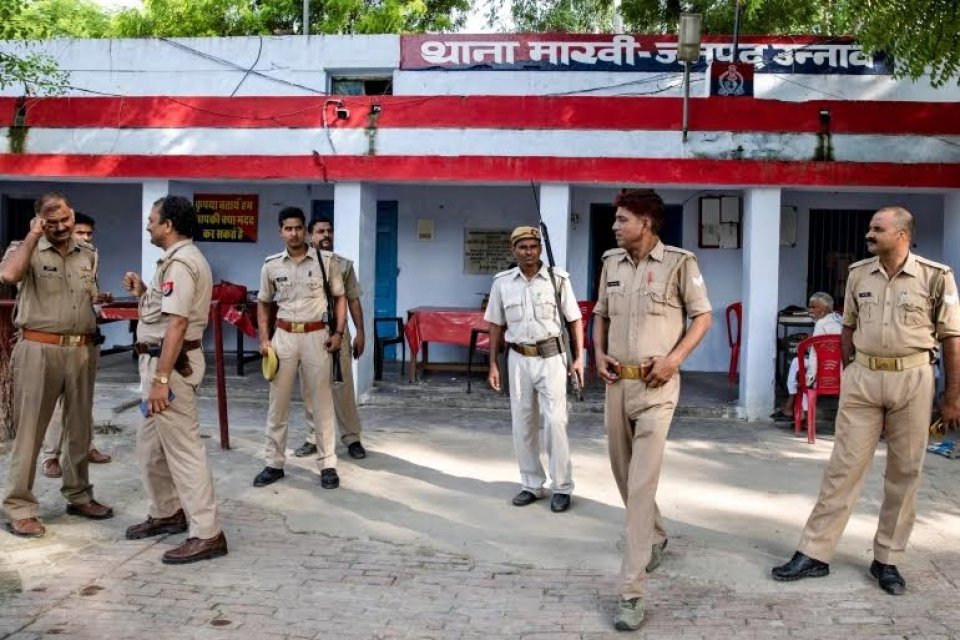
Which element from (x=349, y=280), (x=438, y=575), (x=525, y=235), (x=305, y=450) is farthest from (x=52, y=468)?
(x=525, y=235)

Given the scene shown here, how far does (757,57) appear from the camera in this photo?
465 inches

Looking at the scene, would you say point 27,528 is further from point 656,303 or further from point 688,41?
point 688,41

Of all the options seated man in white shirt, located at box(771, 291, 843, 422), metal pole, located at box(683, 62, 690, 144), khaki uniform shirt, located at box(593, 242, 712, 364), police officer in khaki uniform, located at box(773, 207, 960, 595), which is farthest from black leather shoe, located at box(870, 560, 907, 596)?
metal pole, located at box(683, 62, 690, 144)

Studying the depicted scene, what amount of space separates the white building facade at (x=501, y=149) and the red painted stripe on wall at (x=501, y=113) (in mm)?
19

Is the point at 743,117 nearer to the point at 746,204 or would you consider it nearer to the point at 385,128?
the point at 746,204

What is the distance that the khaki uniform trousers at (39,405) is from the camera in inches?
206

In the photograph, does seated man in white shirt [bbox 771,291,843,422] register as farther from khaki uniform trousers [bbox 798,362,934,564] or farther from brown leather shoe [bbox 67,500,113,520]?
brown leather shoe [bbox 67,500,113,520]

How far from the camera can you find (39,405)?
208 inches

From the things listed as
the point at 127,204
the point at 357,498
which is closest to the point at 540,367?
the point at 357,498

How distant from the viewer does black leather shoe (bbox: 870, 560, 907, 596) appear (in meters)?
4.55

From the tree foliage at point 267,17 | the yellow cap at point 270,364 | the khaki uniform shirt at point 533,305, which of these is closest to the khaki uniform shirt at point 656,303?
the khaki uniform shirt at point 533,305

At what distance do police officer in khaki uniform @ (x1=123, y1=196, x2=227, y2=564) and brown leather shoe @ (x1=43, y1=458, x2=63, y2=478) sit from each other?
1692mm

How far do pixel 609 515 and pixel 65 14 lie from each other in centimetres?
2129

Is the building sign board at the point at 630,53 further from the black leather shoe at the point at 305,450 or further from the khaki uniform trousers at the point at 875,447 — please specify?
the khaki uniform trousers at the point at 875,447
